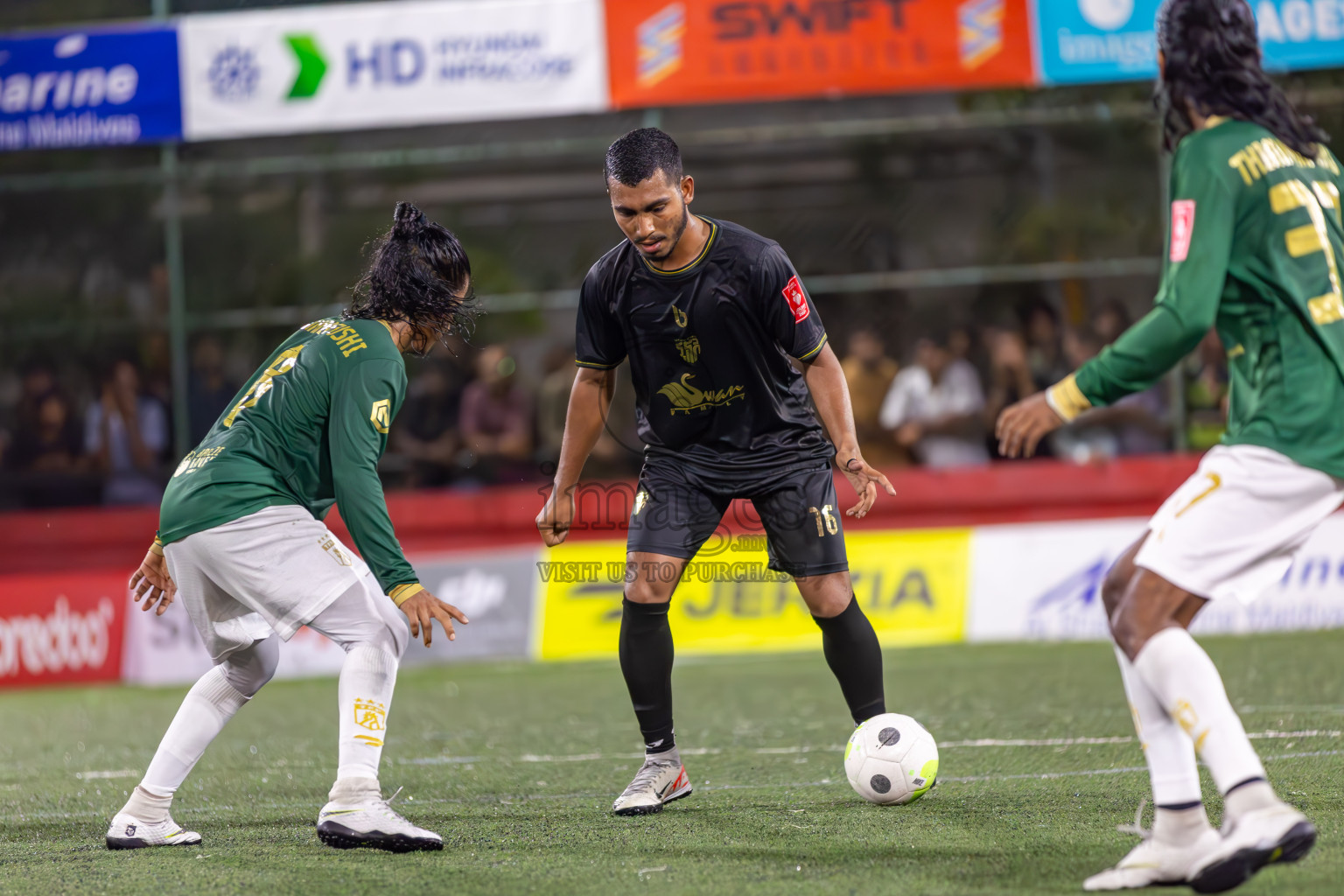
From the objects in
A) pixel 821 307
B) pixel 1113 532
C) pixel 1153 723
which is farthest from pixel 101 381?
pixel 1153 723

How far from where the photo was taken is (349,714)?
4125mm

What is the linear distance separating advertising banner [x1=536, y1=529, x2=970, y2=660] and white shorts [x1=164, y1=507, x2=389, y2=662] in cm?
606

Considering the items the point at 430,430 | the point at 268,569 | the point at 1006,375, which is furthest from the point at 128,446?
the point at 268,569

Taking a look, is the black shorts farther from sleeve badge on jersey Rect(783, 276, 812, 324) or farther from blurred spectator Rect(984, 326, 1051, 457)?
blurred spectator Rect(984, 326, 1051, 457)

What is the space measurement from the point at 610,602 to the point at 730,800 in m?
5.51

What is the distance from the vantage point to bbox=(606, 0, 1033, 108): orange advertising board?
11891 mm

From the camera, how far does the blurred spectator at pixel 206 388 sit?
12438mm

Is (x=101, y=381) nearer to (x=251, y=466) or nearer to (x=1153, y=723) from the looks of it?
(x=251, y=466)

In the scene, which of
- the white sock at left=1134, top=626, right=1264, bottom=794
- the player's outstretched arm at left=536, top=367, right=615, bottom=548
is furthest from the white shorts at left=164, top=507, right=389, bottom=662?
the white sock at left=1134, top=626, right=1264, bottom=794

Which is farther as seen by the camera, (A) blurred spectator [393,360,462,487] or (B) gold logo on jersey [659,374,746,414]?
(A) blurred spectator [393,360,462,487]

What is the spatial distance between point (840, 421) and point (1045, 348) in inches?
309

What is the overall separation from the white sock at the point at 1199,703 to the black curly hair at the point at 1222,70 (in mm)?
1227

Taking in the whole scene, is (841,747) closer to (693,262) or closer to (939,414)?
(693,262)

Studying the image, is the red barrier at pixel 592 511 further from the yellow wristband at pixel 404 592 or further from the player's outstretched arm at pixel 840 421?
the yellow wristband at pixel 404 592
